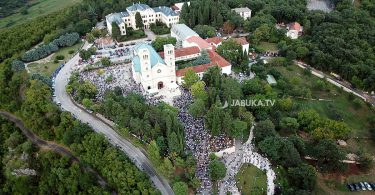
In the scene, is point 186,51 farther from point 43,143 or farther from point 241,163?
point 43,143

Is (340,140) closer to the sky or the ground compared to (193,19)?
closer to the ground

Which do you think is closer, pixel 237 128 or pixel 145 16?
pixel 237 128

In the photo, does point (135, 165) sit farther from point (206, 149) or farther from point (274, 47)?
point (274, 47)

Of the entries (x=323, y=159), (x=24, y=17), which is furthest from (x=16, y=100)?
(x=24, y=17)

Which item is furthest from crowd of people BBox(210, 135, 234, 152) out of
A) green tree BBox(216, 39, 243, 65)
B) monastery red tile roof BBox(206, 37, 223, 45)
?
monastery red tile roof BBox(206, 37, 223, 45)

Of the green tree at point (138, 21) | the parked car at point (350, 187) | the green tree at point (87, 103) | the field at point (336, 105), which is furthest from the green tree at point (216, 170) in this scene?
the green tree at point (138, 21)

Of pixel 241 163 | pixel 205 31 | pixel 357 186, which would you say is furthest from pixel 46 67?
pixel 357 186

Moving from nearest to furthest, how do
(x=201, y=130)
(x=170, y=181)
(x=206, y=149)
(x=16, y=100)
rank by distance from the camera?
(x=170, y=181)
(x=206, y=149)
(x=201, y=130)
(x=16, y=100)
